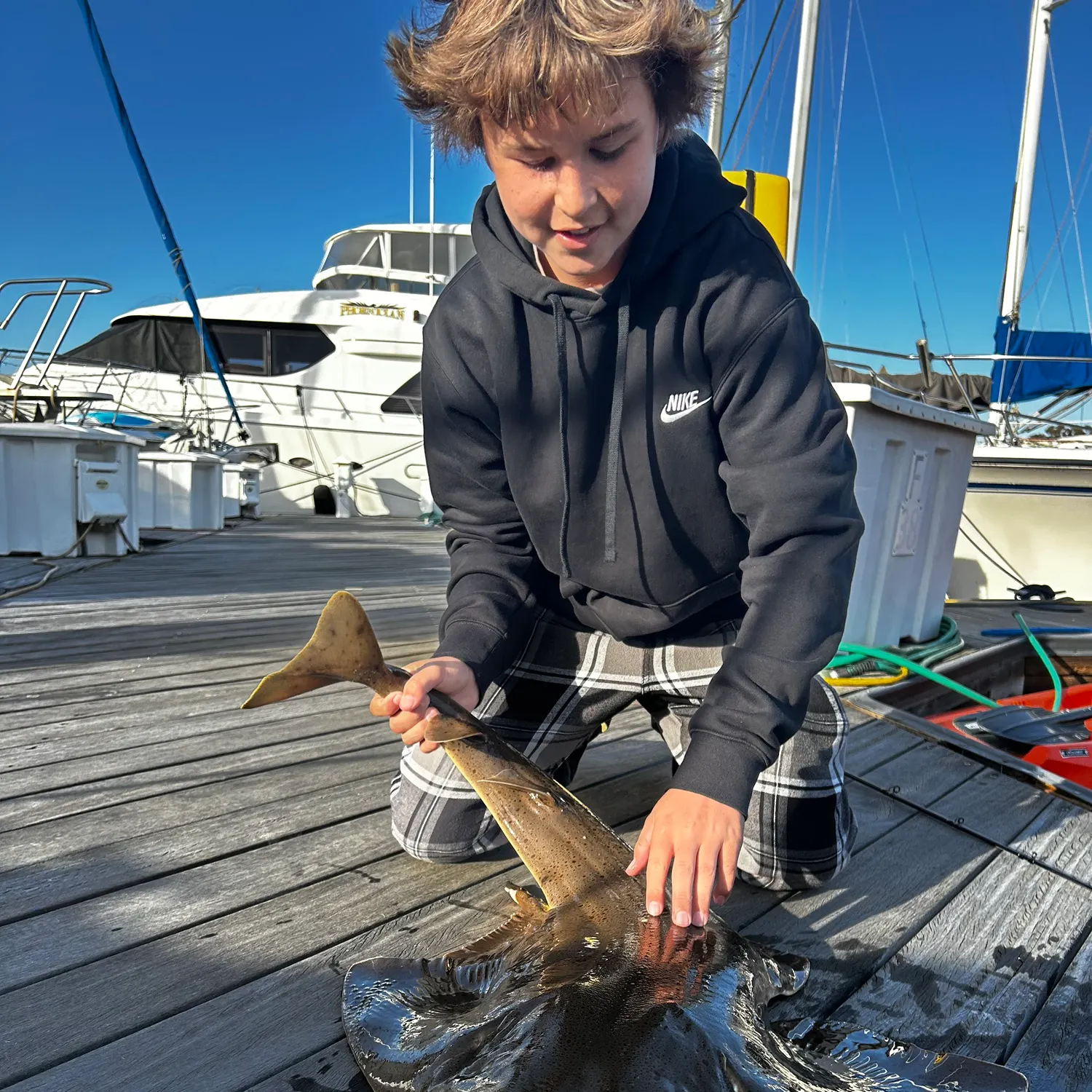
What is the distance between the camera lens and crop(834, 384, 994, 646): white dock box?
3.81 meters

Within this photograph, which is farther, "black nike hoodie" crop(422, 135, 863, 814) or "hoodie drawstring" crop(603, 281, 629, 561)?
"hoodie drawstring" crop(603, 281, 629, 561)

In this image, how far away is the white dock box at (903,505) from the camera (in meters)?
3.81

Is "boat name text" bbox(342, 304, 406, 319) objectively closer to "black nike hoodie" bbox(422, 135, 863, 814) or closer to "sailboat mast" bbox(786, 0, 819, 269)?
"sailboat mast" bbox(786, 0, 819, 269)

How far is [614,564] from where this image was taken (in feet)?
6.41

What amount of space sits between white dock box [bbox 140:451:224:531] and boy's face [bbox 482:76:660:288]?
9381mm

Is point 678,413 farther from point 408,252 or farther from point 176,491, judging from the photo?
point 408,252

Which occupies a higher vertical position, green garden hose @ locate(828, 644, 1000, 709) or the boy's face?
the boy's face

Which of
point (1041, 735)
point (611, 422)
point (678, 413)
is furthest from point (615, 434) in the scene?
point (1041, 735)

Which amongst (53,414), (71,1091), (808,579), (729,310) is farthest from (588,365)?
→ (53,414)

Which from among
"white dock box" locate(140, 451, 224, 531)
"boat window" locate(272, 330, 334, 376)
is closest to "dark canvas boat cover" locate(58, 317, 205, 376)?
"boat window" locate(272, 330, 334, 376)

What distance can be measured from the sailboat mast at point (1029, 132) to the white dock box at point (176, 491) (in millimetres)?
10042

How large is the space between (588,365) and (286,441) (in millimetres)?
15345

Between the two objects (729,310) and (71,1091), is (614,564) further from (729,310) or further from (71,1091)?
(71,1091)

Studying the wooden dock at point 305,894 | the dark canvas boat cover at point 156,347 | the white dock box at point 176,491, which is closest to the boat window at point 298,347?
the dark canvas boat cover at point 156,347
